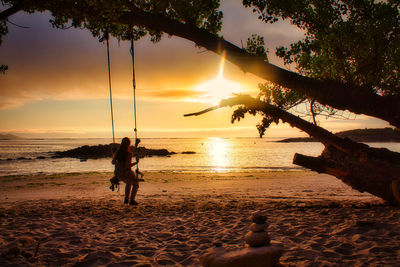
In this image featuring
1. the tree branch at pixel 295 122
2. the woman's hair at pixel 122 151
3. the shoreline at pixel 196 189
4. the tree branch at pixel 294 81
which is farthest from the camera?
the shoreline at pixel 196 189

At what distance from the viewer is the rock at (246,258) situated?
4.30 meters

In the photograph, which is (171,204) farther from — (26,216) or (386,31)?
(386,31)

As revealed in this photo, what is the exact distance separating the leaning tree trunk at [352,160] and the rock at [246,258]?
4296 mm

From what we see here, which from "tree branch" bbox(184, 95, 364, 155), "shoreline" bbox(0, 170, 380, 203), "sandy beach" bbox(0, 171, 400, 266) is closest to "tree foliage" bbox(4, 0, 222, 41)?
"tree branch" bbox(184, 95, 364, 155)

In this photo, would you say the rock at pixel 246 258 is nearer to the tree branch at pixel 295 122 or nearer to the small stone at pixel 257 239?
the small stone at pixel 257 239

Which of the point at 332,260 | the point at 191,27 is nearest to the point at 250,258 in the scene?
the point at 332,260

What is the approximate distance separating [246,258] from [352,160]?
6122mm

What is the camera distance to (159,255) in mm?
5367

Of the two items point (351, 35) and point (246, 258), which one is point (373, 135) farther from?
point (246, 258)

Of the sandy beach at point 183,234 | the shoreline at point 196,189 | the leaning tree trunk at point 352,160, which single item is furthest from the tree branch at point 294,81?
the shoreline at point 196,189

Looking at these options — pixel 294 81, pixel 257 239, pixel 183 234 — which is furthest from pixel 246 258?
pixel 294 81

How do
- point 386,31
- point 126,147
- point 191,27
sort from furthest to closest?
point 126,147 → point 386,31 → point 191,27

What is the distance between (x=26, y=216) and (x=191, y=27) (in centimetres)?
774

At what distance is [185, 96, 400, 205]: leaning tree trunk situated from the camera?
27.1ft
